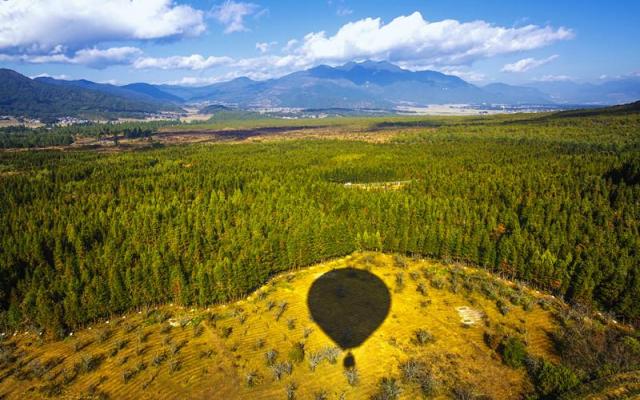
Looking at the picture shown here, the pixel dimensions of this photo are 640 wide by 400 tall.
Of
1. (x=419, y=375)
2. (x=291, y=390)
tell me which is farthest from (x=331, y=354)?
(x=419, y=375)

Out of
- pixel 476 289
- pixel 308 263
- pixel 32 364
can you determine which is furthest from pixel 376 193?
pixel 32 364

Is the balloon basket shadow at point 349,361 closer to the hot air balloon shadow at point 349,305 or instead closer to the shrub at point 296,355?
the hot air balloon shadow at point 349,305

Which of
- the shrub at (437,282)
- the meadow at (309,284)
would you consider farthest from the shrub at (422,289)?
the shrub at (437,282)

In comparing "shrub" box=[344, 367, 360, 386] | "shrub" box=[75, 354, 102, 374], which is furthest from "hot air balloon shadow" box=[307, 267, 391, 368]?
"shrub" box=[75, 354, 102, 374]

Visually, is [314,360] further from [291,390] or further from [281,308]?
[281,308]

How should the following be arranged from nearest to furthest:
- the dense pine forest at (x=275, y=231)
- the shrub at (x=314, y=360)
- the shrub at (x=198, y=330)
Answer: the shrub at (x=314, y=360), the shrub at (x=198, y=330), the dense pine forest at (x=275, y=231)

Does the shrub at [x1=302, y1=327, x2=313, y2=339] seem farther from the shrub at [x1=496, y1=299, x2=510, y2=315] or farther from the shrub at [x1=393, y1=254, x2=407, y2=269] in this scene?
the shrub at [x1=393, y1=254, x2=407, y2=269]
